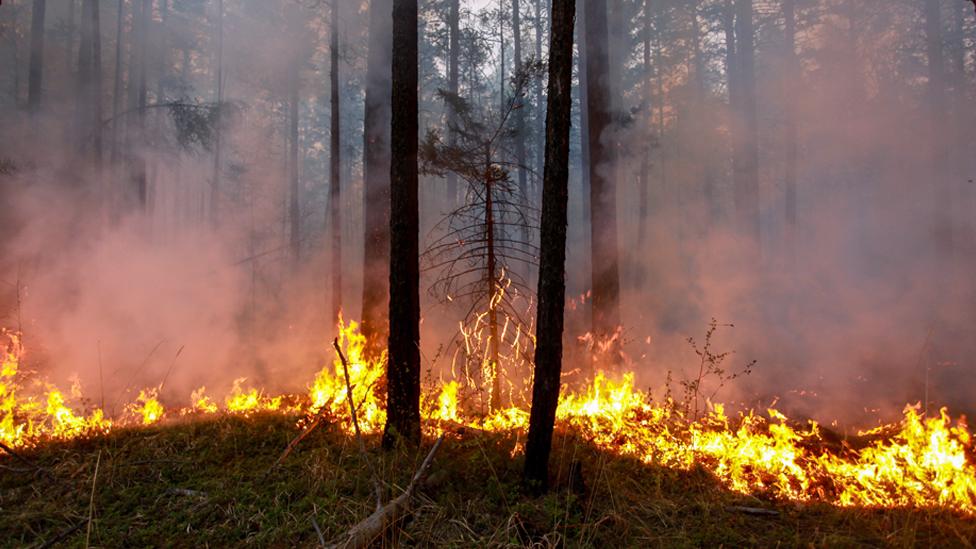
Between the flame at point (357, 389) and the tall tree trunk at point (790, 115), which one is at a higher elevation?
the tall tree trunk at point (790, 115)

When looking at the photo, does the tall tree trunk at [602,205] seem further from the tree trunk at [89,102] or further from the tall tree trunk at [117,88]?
the tall tree trunk at [117,88]

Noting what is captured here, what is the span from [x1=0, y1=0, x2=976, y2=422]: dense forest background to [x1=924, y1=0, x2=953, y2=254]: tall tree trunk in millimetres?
81

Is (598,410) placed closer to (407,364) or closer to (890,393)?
(407,364)

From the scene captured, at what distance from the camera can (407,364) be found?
4879 mm

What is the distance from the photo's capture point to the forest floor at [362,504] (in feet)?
11.1

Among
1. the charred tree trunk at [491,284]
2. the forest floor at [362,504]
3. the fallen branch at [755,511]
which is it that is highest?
the charred tree trunk at [491,284]

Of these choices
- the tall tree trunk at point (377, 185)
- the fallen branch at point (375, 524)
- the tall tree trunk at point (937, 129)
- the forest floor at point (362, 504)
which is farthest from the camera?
the tall tree trunk at point (937, 129)

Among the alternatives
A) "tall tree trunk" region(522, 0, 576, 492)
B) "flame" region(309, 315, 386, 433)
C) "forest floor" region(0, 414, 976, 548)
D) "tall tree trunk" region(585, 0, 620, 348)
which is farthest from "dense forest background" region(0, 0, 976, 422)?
"forest floor" region(0, 414, 976, 548)

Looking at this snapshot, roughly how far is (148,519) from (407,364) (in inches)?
96.1

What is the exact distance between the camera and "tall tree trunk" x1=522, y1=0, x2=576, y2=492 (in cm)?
392

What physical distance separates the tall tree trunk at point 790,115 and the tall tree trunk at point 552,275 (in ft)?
56.3

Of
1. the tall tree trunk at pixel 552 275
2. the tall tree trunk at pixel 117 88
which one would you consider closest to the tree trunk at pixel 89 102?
the tall tree trunk at pixel 117 88

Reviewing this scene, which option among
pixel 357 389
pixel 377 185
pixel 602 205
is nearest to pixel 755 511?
pixel 357 389

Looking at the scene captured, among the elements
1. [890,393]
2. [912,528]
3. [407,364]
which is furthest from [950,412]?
[407,364]
